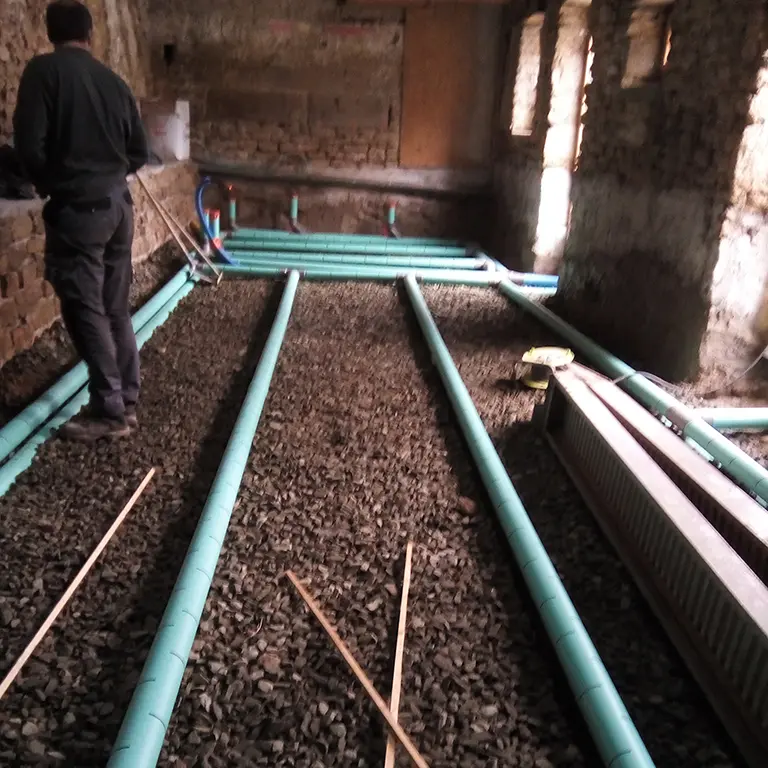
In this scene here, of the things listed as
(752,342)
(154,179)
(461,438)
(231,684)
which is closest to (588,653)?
(231,684)

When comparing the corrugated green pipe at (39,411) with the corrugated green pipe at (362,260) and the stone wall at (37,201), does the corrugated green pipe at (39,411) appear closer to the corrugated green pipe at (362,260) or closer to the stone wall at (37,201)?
the stone wall at (37,201)

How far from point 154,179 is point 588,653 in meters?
5.02

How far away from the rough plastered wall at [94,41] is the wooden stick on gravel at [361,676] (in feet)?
11.4

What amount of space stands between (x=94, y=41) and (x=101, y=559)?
4.96 metres

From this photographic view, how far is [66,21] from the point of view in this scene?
2281 millimetres

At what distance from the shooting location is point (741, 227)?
9.98 feet

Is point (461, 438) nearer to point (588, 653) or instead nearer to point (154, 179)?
point (588, 653)

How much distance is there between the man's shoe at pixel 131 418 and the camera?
109 inches

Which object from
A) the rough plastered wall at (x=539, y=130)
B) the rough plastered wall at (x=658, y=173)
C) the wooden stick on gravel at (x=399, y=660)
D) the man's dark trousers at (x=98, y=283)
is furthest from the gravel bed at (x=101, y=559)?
the rough plastered wall at (x=539, y=130)

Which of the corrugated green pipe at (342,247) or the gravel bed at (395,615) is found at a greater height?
the corrugated green pipe at (342,247)

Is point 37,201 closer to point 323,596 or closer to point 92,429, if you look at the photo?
point 92,429

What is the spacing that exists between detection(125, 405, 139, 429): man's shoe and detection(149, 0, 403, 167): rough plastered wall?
15.7 ft

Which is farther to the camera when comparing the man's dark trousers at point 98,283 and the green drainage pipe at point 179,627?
the man's dark trousers at point 98,283

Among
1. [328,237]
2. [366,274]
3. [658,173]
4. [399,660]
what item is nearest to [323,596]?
[399,660]
